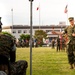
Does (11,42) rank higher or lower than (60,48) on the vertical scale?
higher

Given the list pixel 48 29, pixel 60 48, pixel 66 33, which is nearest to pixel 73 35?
pixel 66 33

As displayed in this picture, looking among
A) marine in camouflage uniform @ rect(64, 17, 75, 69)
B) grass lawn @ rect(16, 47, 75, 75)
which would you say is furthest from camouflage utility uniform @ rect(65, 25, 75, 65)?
grass lawn @ rect(16, 47, 75, 75)

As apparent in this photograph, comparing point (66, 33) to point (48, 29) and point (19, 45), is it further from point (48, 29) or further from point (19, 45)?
point (48, 29)

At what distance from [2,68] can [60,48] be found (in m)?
36.6

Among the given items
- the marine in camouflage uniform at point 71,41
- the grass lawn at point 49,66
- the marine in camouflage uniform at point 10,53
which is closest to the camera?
the marine in camouflage uniform at point 10,53

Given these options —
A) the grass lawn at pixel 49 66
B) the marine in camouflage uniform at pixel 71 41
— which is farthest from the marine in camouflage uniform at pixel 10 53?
the marine in camouflage uniform at pixel 71 41

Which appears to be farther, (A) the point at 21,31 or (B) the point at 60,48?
(A) the point at 21,31

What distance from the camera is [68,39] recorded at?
14.5m

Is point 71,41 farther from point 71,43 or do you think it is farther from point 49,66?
point 49,66

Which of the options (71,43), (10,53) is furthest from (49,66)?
(10,53)

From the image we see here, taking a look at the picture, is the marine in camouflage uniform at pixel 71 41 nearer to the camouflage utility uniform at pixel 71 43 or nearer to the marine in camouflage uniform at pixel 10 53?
the camouflage utility uniform at pixel 71 43

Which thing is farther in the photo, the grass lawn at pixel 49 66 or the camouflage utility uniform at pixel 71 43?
the camouflage utility uniform at pixel 71 43

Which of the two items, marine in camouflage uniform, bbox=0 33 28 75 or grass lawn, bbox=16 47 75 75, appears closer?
marine in camouflage uniform, bbox=0 33 28 75

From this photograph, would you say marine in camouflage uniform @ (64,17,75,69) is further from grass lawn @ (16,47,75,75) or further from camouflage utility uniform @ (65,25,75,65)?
grass lawn @ (16,47,75,75)
